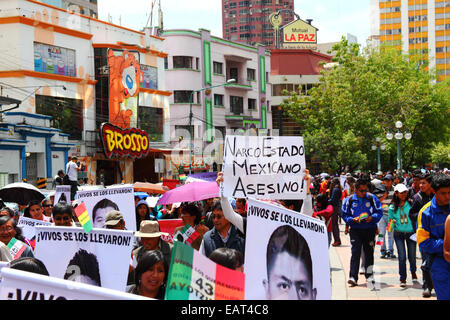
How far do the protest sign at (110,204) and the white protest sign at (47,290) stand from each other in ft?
19.3

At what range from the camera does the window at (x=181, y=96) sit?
2105 inches

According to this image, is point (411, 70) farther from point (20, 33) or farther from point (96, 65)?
point (20, 33)

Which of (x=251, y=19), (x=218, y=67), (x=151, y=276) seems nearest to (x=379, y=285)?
(x=151, y=276)

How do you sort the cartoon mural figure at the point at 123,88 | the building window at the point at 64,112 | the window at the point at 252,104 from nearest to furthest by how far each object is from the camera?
the building window at the point at 64,112, the cartoon mural figure at the point at 123,88, the window at the point at 252,104

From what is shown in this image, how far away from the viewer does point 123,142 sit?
38594mm

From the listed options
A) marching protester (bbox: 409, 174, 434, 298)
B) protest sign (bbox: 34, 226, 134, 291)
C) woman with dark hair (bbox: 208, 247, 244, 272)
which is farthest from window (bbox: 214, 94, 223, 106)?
woman with dark hair (bbox: 208, 247, 244, 272)

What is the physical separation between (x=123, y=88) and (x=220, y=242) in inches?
1322

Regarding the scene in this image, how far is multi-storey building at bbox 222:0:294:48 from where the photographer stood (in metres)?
178

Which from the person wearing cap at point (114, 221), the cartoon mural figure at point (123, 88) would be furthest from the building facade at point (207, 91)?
the person wearing cap at point (114, 221)

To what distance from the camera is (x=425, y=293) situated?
360 inches

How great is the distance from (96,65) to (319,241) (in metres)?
36.4

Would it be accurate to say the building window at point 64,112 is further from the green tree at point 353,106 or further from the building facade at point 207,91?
the green tree at point 353,106

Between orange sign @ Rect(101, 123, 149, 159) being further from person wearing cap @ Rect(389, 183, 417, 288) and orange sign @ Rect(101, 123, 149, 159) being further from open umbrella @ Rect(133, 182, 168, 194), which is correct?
person wearing cap @ Rect(389, 183, 417, 288)
